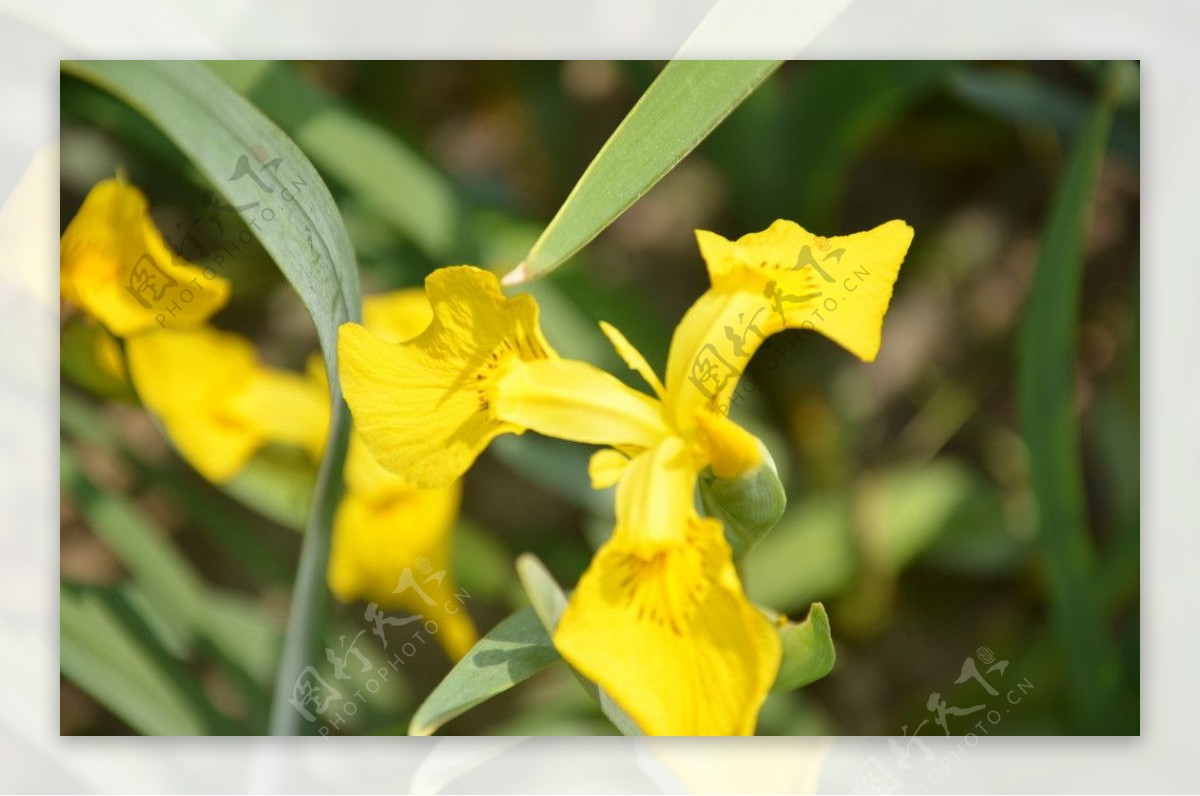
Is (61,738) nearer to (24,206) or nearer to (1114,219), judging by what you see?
(24,206)

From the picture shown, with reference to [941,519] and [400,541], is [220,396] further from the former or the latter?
[941,519]

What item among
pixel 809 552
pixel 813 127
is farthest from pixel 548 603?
pixel 813 127

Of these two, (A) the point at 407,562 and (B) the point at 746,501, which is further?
(A) the point at 407,562

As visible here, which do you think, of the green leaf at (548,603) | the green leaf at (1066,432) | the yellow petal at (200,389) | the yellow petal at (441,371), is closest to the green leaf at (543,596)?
the green leaf at (548,603)

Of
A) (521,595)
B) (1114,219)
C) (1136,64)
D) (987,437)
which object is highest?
(1136,64)

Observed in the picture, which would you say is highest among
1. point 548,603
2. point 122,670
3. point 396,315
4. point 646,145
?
point 646,145

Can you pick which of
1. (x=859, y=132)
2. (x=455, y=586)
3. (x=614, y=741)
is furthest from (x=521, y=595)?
(x=859, y=132)

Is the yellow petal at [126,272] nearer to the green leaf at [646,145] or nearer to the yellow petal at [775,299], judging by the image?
the green leaf at [646,145]
